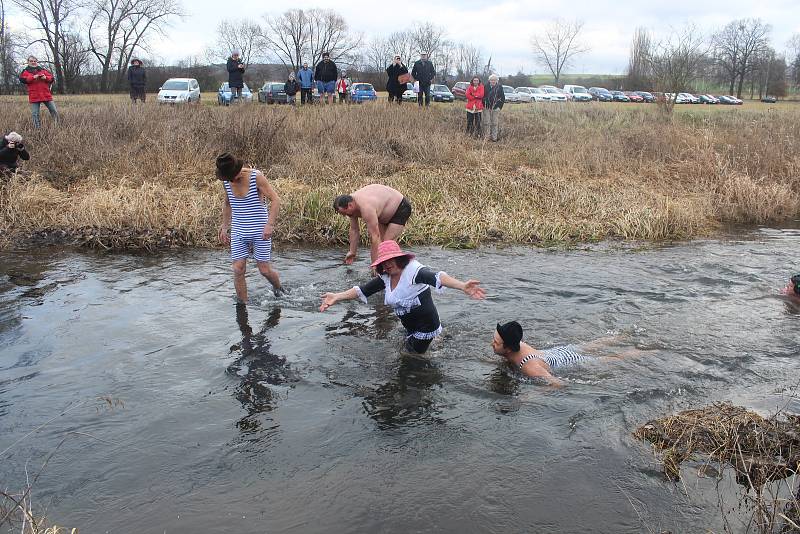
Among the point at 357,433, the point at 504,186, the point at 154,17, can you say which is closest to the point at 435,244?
the point at 504,186

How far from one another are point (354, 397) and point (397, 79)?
640 inches

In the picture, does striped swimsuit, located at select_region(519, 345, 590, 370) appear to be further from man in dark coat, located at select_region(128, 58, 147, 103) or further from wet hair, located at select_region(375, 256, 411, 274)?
man in dark coat, located at select_region(128, 58, 147, 103)

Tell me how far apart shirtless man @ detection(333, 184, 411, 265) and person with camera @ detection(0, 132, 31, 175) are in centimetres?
784

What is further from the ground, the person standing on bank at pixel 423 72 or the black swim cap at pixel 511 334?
the person standing on bank at pixel 423 72

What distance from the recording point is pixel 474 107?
62.1ft

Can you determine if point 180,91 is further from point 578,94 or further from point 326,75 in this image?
point 578,94

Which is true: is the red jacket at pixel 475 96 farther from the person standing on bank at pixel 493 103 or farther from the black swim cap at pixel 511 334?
the black swim cap at pixel 511 334

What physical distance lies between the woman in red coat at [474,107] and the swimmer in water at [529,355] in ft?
43.5

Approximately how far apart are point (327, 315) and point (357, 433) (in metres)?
2.91

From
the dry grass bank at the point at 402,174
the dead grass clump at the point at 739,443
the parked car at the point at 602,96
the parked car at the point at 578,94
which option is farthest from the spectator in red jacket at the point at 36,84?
the parked car at the point at 602,96

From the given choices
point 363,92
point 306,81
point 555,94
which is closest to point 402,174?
point 306,81

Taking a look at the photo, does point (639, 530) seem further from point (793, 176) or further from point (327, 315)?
point (793, 176)

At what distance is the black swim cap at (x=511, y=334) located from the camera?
6.02m

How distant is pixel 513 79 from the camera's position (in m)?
85.8
